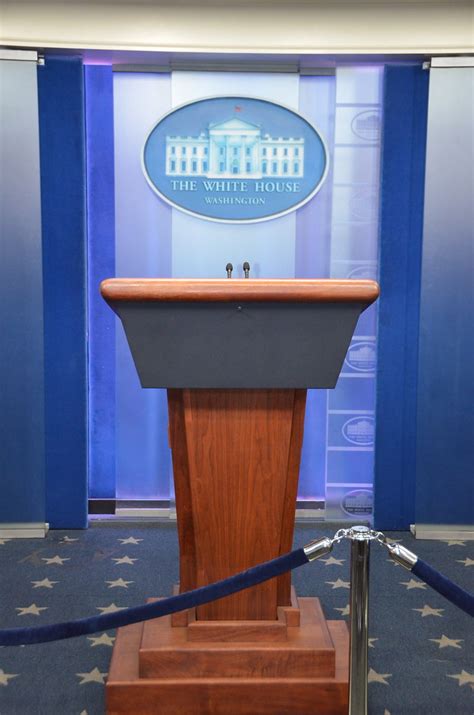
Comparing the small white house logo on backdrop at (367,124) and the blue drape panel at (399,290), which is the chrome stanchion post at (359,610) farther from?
the small white house logo on backdrop at (367,124)

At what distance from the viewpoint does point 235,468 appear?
257cm

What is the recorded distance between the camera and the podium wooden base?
258cm

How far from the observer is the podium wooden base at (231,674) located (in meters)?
2.58

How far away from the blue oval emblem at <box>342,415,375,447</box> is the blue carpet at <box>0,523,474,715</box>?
52 cm

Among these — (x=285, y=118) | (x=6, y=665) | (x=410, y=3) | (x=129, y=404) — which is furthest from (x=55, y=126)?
(x=6, y=665)

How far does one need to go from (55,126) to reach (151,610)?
2.97 metres

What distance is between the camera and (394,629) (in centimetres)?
333

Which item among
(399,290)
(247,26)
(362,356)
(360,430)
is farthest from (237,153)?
(360,430)

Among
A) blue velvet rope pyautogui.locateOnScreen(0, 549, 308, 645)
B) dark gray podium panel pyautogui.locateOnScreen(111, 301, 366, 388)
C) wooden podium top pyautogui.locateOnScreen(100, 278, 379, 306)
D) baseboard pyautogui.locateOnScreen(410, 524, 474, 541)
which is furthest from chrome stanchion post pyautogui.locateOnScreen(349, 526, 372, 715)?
baseboard pyautogui.locateOnScreen(410, 524, 474, 541)

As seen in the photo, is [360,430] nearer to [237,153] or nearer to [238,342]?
[237,153]

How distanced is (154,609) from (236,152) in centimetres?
290

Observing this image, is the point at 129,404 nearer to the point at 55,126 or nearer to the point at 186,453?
the point at 55,126

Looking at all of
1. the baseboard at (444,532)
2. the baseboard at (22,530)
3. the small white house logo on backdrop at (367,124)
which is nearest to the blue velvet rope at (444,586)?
the baseboard at (444,532)

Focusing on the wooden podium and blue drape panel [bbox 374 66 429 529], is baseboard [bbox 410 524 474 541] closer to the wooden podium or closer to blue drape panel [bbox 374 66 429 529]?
blue drape panel [bbox 374 66 429 529]
